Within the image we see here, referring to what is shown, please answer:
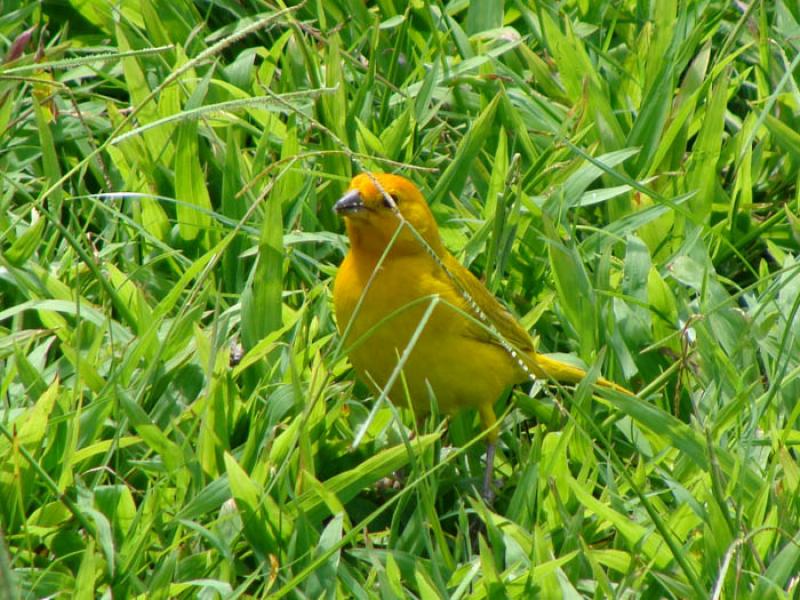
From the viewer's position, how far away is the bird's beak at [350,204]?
3682 millimetres

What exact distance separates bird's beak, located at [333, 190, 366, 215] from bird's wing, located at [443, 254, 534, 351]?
33 centimetres

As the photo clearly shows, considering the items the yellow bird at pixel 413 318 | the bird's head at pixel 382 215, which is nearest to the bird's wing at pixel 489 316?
the yellow bird at pixel 413 318

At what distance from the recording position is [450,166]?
4.50 meters

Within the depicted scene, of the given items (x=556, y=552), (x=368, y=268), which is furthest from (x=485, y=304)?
(x=556, y=552)

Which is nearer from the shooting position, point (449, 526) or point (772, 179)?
point (449, 526)

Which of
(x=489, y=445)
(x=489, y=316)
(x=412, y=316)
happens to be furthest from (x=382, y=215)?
(x=489, y=445)

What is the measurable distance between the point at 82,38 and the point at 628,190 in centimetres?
217

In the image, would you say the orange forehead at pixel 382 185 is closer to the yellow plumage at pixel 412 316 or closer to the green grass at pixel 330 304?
the yellow plumage at pixel 412 316

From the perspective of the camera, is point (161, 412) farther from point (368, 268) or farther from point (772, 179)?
point (772, 179)

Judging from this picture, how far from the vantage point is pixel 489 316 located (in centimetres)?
395

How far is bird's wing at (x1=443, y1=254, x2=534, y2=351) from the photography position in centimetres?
389

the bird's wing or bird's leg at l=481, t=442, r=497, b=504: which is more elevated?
the bird's wing

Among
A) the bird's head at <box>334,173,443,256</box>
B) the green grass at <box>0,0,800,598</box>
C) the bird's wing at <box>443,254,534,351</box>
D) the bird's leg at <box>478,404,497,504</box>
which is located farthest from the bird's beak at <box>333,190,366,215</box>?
the bird's leg at <box>478,404,497,504</box>

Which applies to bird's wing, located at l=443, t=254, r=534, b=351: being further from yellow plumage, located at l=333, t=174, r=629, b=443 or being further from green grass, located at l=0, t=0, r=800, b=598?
green grass, located at l=0, t=0, r=800, b=598
